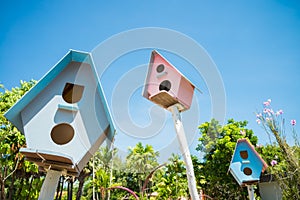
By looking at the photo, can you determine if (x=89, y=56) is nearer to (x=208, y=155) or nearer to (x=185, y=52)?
(x=185, y=52)

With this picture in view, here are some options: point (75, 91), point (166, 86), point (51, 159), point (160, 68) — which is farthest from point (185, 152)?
point (51, 159)

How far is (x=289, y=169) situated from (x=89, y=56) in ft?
12.3

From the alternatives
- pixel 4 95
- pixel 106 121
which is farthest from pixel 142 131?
pixel 4 95

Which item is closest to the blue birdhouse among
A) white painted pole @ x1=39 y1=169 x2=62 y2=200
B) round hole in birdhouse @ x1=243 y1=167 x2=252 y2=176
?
round hole in birdhouse @ x1=243 y1=167 x2=252 y2=176

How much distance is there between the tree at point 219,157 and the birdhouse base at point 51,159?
1090 cm

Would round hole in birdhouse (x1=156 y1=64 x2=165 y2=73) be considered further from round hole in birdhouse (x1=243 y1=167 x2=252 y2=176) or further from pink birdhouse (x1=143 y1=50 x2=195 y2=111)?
round hole in birdhouse (x1=243 y1=167 x2=252 y2=176)

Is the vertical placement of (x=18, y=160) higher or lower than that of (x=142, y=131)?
higher

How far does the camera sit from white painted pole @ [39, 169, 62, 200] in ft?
13.3

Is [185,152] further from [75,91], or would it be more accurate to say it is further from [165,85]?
[75,91]

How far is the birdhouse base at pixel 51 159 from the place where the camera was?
3648 mm

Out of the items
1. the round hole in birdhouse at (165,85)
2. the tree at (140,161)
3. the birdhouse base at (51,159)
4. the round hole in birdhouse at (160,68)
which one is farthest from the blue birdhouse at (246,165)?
the tree at (140,161)

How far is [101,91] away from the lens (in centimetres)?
441

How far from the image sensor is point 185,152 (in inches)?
230

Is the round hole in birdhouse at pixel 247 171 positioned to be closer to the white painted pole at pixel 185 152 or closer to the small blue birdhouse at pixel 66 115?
the white painted pole at pixel 185 152
